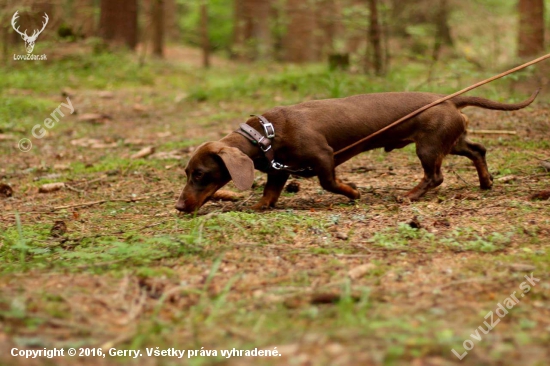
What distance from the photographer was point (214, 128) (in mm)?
8641

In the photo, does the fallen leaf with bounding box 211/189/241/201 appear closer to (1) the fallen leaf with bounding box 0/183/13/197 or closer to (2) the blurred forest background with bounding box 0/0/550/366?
(2) the blurred forest background with bounding box 0/0/550/366

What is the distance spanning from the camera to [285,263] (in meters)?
3.49

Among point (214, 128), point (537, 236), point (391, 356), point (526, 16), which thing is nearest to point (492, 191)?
point (537, 236)

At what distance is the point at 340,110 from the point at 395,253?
1.94 m

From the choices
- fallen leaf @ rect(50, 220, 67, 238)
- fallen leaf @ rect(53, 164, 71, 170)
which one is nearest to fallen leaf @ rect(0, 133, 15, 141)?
fallen leaf @ rect(53, 164, 71, 170)

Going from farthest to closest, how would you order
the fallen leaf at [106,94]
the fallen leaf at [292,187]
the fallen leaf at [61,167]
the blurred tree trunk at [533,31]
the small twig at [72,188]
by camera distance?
the blurred tree trunk at [533,31] < the fallen leaf at [106,94] < the fallen leaf at [61,167] < the small twig at [72,188] < the fallen leaf at [292,187]

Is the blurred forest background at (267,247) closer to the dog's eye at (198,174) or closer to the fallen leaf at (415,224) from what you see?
the fallen leaf at (415,224)

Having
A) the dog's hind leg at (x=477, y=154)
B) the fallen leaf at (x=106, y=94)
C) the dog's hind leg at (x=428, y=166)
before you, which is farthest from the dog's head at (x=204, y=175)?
the fallen leaf at (x=106, y=94)

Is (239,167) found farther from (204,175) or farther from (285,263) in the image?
(285,263)

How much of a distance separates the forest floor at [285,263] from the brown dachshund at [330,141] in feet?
0.78

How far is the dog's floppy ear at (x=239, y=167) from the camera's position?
4.46 metres

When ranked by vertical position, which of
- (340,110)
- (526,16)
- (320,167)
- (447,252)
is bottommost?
(447,252)

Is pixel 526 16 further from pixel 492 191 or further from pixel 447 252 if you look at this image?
pixel 447 252

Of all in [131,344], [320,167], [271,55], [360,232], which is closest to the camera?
[131,344]
